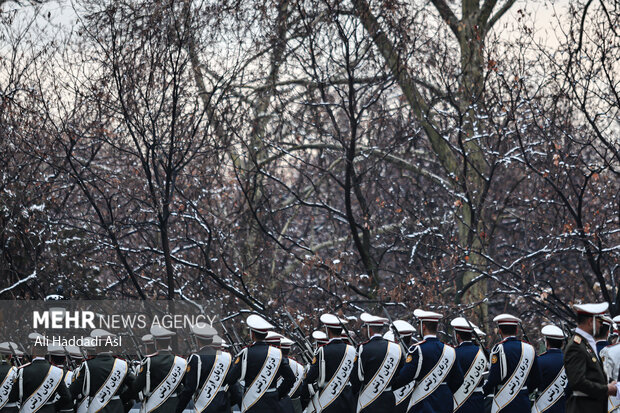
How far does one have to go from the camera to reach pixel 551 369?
28.6ft

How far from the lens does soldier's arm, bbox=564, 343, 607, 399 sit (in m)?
7.00

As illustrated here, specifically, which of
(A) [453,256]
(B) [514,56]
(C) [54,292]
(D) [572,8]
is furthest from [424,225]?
(C) [54,292]

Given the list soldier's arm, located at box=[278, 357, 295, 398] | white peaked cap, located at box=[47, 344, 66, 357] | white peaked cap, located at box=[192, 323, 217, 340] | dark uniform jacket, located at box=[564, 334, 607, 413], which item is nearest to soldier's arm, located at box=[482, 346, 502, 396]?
dark uniform jacket, located at box=[564, 334, 607, 413]

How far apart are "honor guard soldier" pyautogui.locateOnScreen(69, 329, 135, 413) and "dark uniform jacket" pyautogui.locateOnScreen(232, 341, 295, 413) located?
1.62m

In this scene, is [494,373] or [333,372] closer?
[494,373]

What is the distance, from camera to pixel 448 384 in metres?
9.29

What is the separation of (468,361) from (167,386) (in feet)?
10.6

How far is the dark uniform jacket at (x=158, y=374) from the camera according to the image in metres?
10.1

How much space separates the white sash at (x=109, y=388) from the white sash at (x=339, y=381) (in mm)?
2183

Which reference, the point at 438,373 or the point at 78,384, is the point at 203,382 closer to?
the point at 78,384

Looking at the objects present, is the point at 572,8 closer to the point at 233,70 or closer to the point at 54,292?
the point at 233,70

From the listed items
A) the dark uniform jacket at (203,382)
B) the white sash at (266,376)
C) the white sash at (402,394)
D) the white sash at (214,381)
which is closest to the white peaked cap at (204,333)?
the dark uniform jacket at (203,382)

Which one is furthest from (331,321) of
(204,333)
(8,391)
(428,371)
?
(8,391)

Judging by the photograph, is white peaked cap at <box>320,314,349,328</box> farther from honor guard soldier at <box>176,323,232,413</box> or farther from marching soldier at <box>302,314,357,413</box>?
honor guard soldier at <box>176,323,232,413</box>
